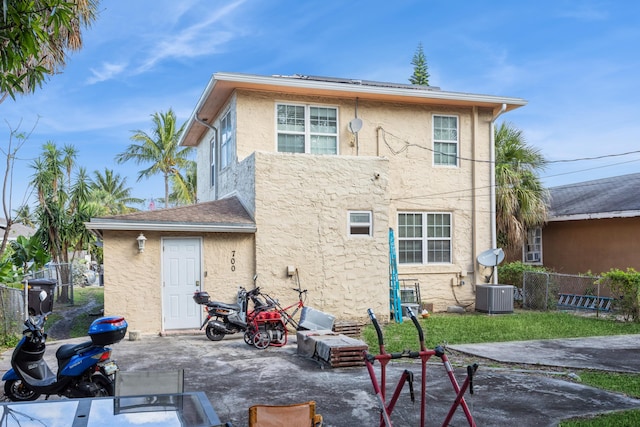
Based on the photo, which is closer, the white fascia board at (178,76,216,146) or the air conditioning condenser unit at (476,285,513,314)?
the white fascia board at (178,76,216,146)

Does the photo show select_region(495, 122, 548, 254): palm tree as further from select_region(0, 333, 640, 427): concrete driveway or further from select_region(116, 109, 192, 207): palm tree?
select_region(116, 109, 192, 207): palm tree

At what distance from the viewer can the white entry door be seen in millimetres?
12523

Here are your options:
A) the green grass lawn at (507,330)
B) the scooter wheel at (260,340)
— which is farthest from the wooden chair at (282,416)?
the scooter wheel at (260,340)

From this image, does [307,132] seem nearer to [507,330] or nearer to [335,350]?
[507,330]

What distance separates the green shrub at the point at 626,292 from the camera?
46.4 feet

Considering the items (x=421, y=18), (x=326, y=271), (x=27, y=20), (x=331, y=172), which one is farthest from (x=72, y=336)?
(x=421, y=18)

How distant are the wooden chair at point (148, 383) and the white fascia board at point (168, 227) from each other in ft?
26.1

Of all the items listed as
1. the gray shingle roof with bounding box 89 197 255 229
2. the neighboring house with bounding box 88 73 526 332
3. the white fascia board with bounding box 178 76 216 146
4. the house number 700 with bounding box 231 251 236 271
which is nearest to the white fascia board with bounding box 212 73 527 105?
the neighboring house with bounding box 88 73 526 332

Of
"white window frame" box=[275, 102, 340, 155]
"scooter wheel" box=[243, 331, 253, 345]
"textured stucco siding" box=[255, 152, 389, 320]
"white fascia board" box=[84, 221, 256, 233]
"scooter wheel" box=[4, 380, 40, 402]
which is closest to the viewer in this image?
"scooter wheel" box=[4, 380, 40, 402]

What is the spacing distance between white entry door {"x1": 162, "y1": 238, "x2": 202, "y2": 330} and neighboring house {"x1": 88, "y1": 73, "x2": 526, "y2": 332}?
24 millimetres

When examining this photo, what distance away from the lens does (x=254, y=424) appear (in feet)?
12.9

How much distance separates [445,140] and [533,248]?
744 cm

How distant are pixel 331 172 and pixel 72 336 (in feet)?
23.3

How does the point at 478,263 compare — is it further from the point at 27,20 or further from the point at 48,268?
the point at 48,268
